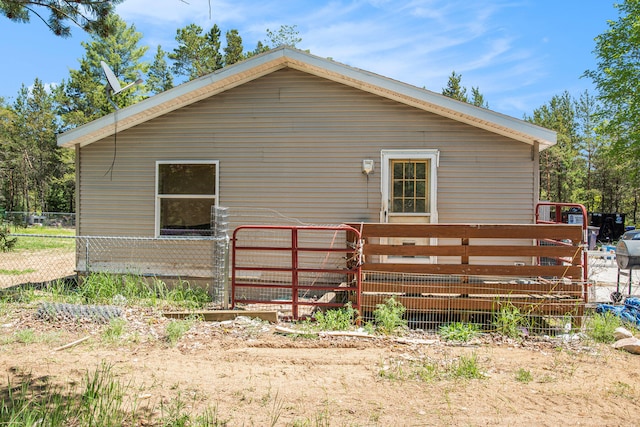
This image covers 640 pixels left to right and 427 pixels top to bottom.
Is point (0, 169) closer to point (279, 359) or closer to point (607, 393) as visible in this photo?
point (279, 359)

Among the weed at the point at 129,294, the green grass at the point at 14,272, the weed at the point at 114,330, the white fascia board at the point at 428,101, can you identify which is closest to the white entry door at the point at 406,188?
the white fascia board at the point at 428,101

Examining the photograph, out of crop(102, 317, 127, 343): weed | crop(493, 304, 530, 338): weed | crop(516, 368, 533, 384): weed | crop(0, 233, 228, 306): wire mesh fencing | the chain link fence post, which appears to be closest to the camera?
crop(516, 368, 533, 384): weed

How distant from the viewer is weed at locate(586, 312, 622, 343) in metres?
5.46

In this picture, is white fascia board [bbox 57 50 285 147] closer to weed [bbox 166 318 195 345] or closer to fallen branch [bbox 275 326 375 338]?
weed [bbox 166 318 195 345]

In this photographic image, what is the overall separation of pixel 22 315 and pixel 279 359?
153 inches

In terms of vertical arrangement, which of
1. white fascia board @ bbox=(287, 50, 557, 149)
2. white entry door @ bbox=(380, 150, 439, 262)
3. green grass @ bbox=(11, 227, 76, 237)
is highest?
white fascia board @ bbox=(287, 50, 557, 149)

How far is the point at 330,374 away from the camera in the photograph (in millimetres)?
4254

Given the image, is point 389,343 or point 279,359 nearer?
point 279,359

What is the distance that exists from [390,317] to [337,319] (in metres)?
0.70

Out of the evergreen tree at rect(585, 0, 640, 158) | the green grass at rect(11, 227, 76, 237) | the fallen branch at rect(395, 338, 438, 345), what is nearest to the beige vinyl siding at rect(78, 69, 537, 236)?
the fallen branch at rect(395, 338, 438, 345)

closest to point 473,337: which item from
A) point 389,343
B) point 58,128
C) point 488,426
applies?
point 389,343

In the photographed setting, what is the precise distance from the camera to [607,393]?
3.87 meters

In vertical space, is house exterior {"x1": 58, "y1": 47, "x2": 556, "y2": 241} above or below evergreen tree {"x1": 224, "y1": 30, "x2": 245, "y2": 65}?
below

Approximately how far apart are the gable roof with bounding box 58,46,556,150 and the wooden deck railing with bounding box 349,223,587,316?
6.91 ft
